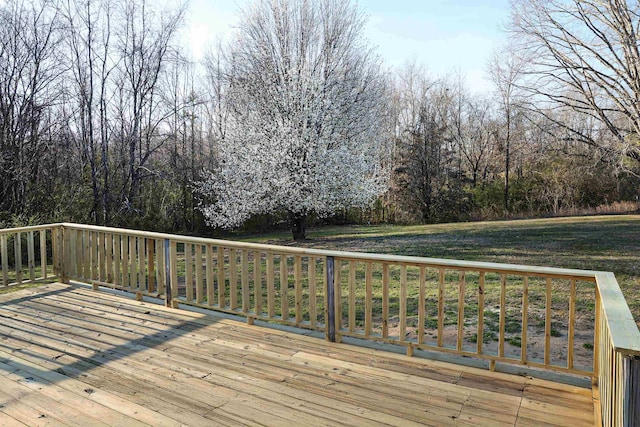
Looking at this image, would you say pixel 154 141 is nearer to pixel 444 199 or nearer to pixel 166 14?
pixel 166 14

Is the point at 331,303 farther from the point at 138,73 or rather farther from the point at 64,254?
the point at 138,73

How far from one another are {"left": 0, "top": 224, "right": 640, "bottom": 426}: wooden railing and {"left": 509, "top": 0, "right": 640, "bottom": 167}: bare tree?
6711 millimetres

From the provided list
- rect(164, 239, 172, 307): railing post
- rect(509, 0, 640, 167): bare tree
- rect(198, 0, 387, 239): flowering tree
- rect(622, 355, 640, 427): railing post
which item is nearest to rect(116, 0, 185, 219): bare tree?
rect(198, 0, 387, 239): flowering tree

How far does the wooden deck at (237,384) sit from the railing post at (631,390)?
3.38ft

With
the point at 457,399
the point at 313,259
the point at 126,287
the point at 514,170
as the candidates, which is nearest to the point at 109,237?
the point at 126,287

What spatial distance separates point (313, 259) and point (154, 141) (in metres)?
11.5

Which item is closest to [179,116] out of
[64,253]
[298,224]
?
[298,224]

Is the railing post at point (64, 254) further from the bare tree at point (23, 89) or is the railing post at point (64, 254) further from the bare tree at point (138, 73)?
the bare tree at point (138, 73)

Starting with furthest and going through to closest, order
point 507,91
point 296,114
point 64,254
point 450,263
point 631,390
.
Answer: point 507,91 < point 296,114 < point 64,254 < point 450,263 < point 631,390

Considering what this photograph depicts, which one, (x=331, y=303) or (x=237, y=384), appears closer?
(x=237, y=384)

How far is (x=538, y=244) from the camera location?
934 centimetres

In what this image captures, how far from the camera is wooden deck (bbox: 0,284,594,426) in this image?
2418 mm

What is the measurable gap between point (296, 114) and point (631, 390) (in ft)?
33.0

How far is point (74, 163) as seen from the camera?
11.1 meters
